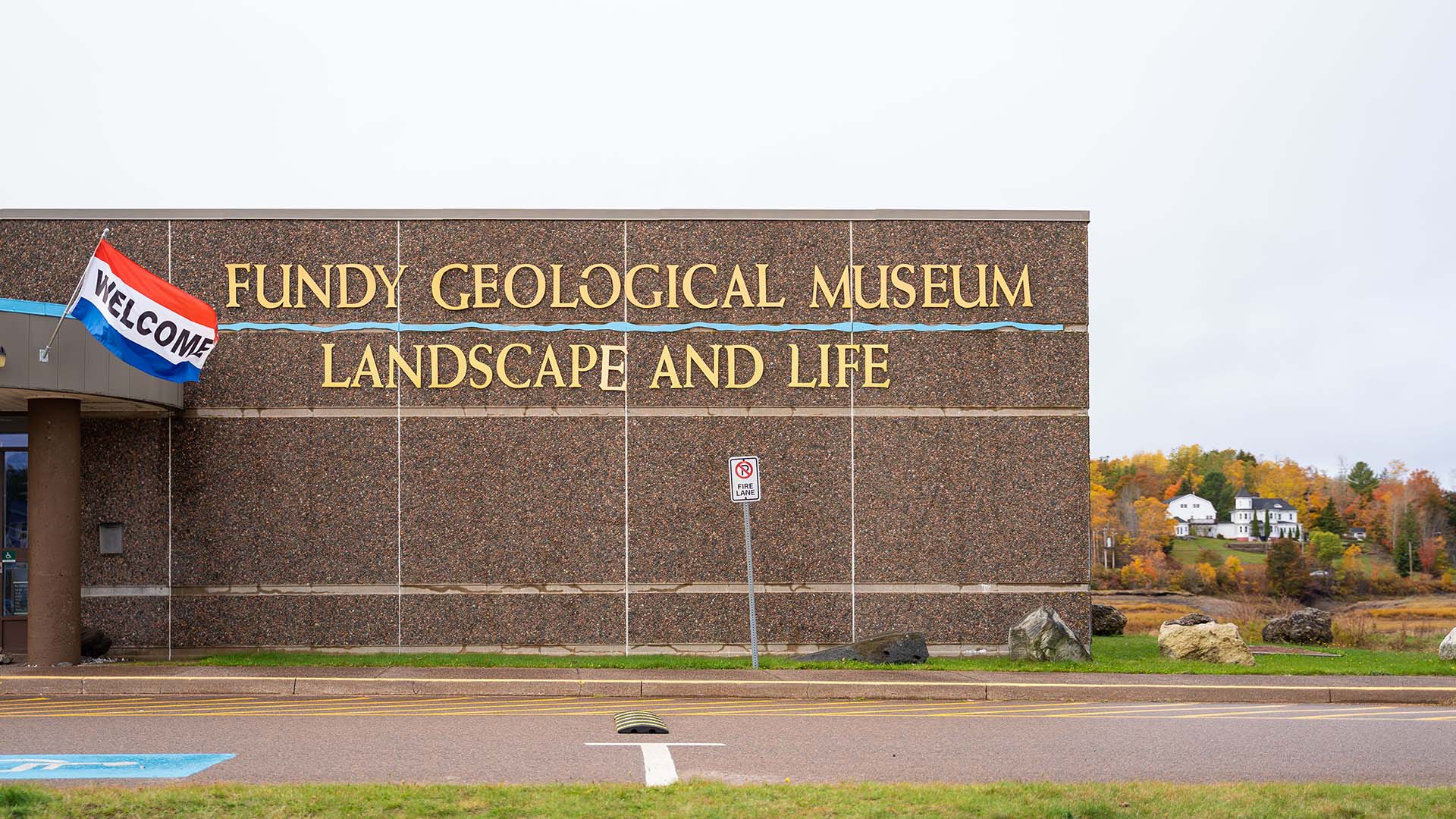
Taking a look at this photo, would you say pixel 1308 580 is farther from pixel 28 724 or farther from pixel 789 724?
pixel 28 724

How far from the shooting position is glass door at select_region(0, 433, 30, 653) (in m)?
15.2

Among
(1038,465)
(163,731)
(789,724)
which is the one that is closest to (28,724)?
(163,731)

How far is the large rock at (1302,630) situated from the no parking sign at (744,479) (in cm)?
1044

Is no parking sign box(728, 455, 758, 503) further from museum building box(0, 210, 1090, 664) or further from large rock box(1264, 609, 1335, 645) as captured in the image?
large rock box(1264, 609, 1335, 645)

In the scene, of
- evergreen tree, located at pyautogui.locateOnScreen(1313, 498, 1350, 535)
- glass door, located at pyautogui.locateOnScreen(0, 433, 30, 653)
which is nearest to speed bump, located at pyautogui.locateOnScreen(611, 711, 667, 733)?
glass door, located at pyautogui.locateOnScreen(0, 433, 30, 653)

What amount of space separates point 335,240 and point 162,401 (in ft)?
10.4

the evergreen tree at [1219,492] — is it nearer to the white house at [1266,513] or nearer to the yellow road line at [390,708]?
the white house at [1266,513]

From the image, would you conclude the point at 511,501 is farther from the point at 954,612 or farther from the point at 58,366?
the point at 954,612

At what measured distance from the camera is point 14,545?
1537 centimetres

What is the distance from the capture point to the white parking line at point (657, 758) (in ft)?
25.6

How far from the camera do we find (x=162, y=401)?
14883 mm

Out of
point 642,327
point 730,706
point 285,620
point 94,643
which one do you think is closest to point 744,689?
point 730,706

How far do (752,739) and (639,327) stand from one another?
777 centimetres

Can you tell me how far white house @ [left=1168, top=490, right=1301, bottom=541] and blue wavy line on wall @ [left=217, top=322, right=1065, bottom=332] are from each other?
82.5 metres
